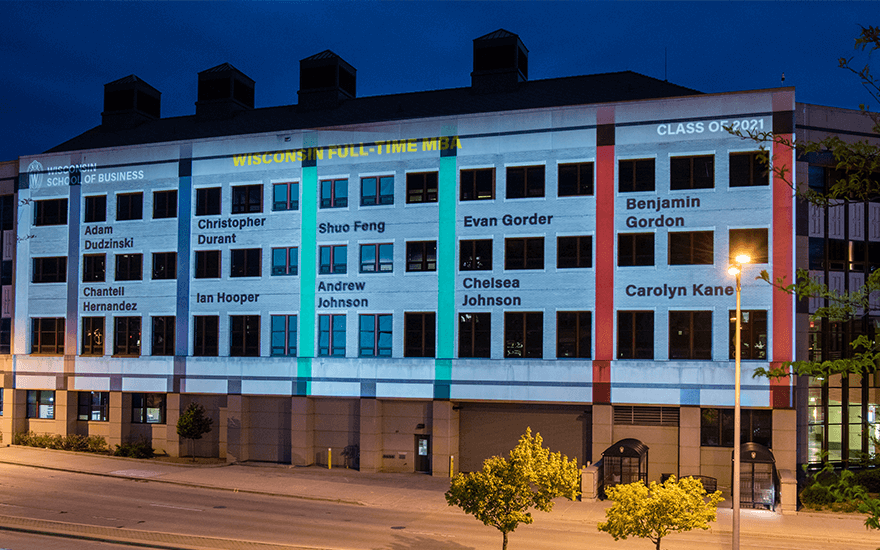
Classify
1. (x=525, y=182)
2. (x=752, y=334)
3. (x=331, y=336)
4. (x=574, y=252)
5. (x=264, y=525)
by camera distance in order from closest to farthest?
(x=264, y=525) < (x=752, y=334) < (x=574, y=252) < (x=525, y=182) < (x=331, y=336)

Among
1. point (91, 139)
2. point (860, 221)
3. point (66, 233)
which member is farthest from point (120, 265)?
point (860, 221)

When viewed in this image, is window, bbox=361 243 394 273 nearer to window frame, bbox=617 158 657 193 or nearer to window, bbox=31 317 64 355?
window frame, bbox=617 158 657 193

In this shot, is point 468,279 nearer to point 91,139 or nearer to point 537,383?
point 537,383

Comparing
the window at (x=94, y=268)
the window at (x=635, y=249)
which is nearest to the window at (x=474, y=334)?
the window at (x=635, y=249)

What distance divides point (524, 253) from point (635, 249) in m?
5.49

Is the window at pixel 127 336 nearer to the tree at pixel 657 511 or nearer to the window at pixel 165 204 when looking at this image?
the window at pixel 165 204

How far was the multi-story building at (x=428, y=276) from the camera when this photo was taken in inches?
1421

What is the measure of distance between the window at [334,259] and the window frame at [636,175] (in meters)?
15.2

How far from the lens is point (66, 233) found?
48.6 m

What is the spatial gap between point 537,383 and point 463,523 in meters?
10.4

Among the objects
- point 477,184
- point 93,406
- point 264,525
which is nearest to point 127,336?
point 93,406

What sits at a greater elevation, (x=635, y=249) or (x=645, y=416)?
(x=635, y=249)

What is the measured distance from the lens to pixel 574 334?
37969 mm

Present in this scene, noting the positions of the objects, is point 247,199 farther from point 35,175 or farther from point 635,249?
point 635,249
